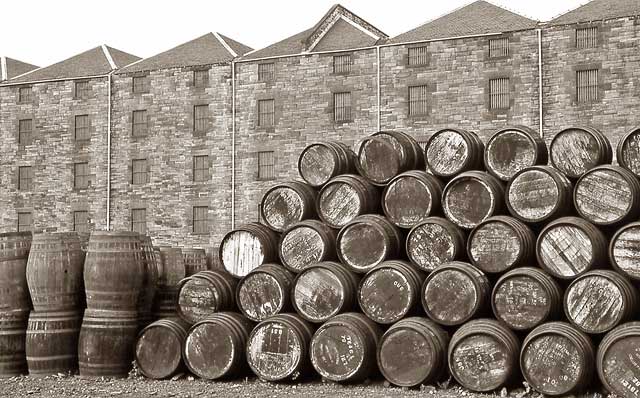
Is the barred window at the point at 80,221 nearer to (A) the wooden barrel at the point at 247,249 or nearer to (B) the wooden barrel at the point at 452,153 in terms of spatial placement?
(A) the wooden barrel at the point at 247,249

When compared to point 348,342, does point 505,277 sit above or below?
above

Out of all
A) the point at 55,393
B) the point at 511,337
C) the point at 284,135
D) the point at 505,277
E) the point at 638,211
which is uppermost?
the point at 284,135

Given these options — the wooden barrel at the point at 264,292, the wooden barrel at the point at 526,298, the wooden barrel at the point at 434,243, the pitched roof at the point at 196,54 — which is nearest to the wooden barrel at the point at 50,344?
the wooden barrel at the point at 264,292

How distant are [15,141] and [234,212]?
39.3 ft

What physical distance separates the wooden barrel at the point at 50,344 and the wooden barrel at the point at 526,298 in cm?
562

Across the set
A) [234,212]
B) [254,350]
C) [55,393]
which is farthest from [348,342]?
[234,212]

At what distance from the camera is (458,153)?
11.2 meters

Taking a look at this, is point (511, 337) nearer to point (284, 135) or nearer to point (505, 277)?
point (505, 277)

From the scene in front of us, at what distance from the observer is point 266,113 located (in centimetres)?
3584

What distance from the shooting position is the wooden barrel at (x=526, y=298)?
9820mm

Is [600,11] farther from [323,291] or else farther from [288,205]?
[323,291]

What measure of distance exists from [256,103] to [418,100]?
6532 millimetres

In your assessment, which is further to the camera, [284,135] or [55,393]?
[284,135]

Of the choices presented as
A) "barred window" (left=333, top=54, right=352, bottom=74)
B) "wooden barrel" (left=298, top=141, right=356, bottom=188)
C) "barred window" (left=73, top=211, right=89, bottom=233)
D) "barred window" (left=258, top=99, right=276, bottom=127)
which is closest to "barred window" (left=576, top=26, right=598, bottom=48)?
"barred window" (left=333, top=54, right=352, bottom=74)
